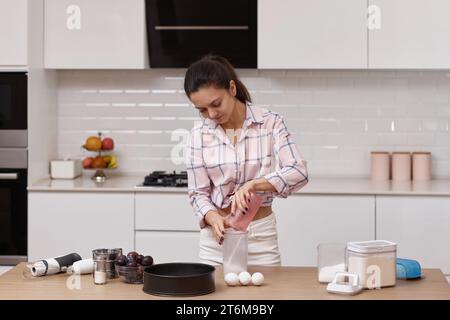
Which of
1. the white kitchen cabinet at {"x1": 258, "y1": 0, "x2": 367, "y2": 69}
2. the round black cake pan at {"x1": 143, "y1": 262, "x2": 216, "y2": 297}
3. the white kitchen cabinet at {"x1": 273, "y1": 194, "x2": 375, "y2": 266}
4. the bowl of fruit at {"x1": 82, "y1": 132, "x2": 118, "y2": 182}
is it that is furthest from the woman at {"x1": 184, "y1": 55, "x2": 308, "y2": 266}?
the bowl of fruit at {"x1": 82, "y1": 132, "x2": 118, "y2": 182}

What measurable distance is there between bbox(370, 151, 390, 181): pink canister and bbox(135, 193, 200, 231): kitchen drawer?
1263mm

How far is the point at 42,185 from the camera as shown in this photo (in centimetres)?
465

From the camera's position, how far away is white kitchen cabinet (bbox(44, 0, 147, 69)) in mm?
4852

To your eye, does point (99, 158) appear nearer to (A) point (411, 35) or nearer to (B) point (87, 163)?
(B) point (87, 163)

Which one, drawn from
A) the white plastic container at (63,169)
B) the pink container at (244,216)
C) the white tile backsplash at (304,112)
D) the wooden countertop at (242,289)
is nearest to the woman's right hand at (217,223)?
the pink container at (244,216)

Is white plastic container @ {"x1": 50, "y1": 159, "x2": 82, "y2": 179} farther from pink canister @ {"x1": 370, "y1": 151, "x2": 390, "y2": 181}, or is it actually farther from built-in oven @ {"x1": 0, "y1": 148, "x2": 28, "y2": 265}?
pink canister @ {"x1": 370, "y1": 151, "x2": 390, "y2": 181}

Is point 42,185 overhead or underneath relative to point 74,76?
underneath

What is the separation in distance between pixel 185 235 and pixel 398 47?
67.5 inches

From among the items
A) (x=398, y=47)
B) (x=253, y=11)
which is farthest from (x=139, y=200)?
(x=398, y=47)

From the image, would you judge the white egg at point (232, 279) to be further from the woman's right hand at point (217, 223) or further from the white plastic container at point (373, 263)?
the white plastic container at point (373, 263)

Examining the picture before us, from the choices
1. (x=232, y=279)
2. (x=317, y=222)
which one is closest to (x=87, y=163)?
(x=317, y=222)

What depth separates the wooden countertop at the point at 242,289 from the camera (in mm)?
2445
